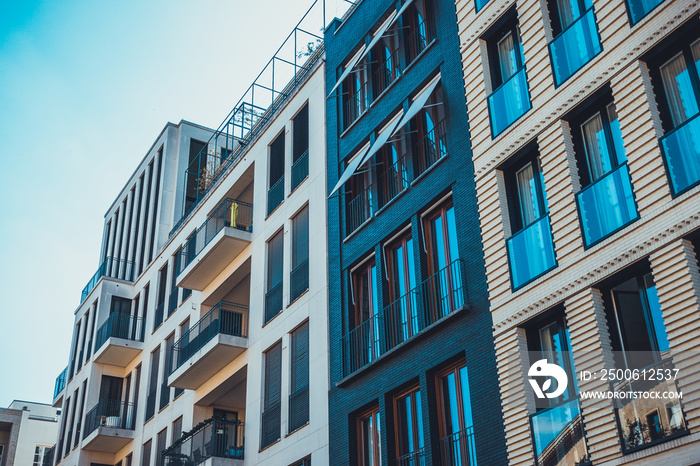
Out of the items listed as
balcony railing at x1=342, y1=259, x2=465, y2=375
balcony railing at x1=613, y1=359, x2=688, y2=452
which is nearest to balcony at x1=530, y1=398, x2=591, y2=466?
balcony railing at x1=613, y1=359, x2=688, y2=452

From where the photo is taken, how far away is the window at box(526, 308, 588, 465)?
1438 centimetres

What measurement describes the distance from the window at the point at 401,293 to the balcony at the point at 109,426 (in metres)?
18.8

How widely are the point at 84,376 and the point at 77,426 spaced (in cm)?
236

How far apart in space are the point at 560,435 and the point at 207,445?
1470cm

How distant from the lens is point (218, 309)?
30203 mm

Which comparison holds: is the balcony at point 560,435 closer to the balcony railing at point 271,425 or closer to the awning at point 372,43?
the balcony railing at point 271,425

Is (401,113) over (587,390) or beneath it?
over

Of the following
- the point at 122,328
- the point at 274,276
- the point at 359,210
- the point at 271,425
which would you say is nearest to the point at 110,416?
the point at 122,328

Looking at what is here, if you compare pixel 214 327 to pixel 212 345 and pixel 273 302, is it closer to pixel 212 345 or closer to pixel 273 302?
pixel 212 345

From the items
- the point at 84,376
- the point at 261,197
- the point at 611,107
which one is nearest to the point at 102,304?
the point at 84,376

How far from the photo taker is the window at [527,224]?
16172 mm

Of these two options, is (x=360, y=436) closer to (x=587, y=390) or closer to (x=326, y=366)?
(x=326, y=366)

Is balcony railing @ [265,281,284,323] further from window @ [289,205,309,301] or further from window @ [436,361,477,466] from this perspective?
window @ [436,361,477,466]

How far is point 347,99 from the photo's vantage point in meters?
25.8
